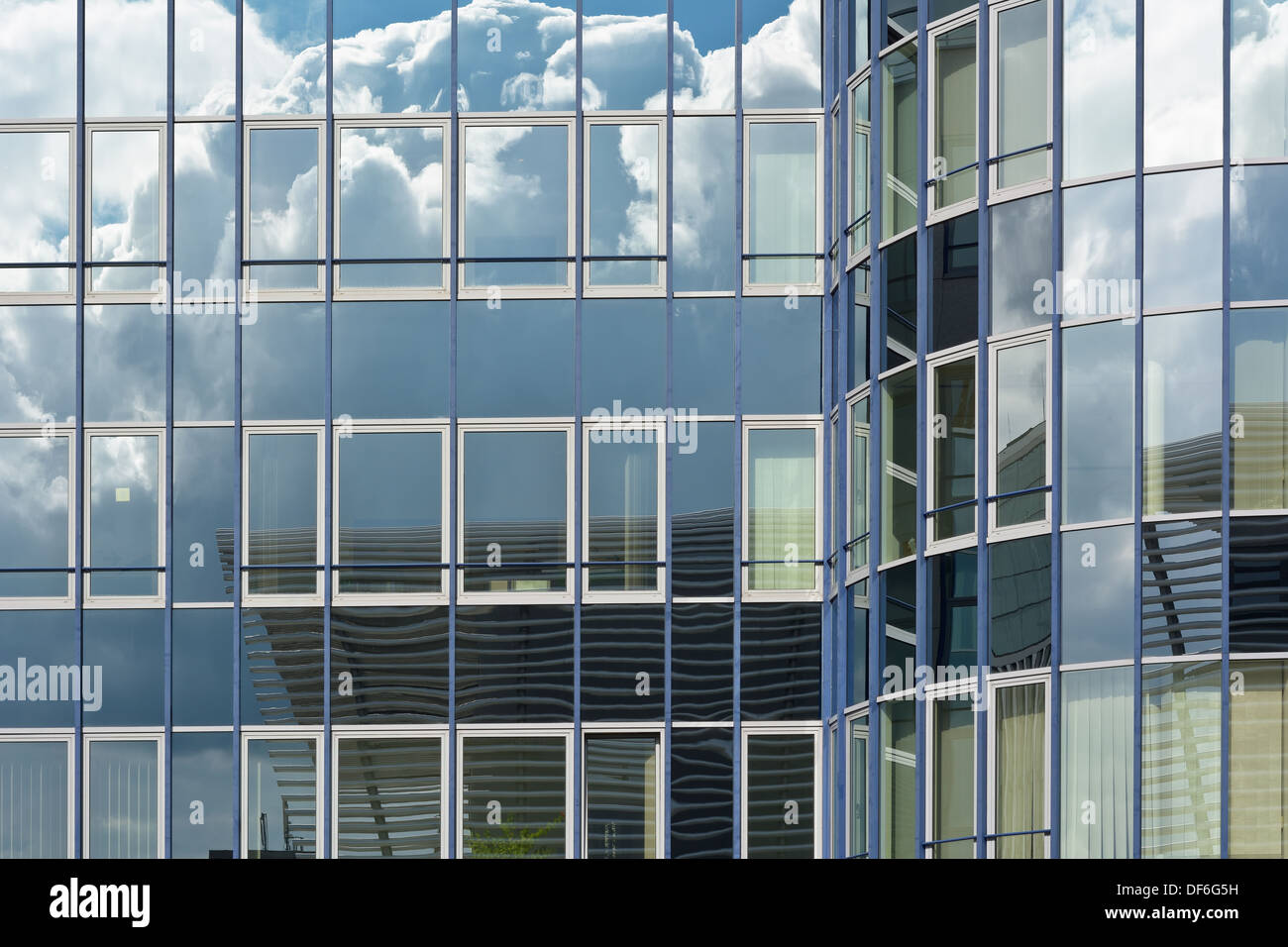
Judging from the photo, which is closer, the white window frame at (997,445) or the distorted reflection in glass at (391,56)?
the white window frame at (997,445)

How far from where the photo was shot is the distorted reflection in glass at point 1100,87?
16.8 m

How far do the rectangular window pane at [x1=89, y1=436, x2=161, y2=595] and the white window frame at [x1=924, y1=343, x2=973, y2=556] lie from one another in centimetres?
832

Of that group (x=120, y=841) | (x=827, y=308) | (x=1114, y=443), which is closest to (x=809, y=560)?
(x=827, y=308)

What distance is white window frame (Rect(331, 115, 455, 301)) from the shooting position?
20.4m

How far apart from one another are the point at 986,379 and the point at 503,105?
659cm

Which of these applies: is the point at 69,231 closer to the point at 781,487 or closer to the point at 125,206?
the point at 125,206

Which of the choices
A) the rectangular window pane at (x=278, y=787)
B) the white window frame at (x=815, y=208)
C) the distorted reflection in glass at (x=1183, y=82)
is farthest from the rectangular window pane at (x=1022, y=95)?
the rectangular window pane at (x=278, y=787)

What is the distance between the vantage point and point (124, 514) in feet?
66.8

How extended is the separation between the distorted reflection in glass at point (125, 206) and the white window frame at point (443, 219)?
1.97 meters

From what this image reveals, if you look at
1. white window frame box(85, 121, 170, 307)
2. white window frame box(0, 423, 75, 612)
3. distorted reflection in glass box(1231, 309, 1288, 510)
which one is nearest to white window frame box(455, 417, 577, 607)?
white window frame box(85, 121, 170, 307)

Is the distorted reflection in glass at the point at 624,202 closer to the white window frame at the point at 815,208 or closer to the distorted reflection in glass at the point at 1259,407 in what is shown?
the white window frame at the point at 815,208

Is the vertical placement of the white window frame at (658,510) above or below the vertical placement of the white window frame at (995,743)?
above

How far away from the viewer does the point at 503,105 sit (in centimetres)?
2056
